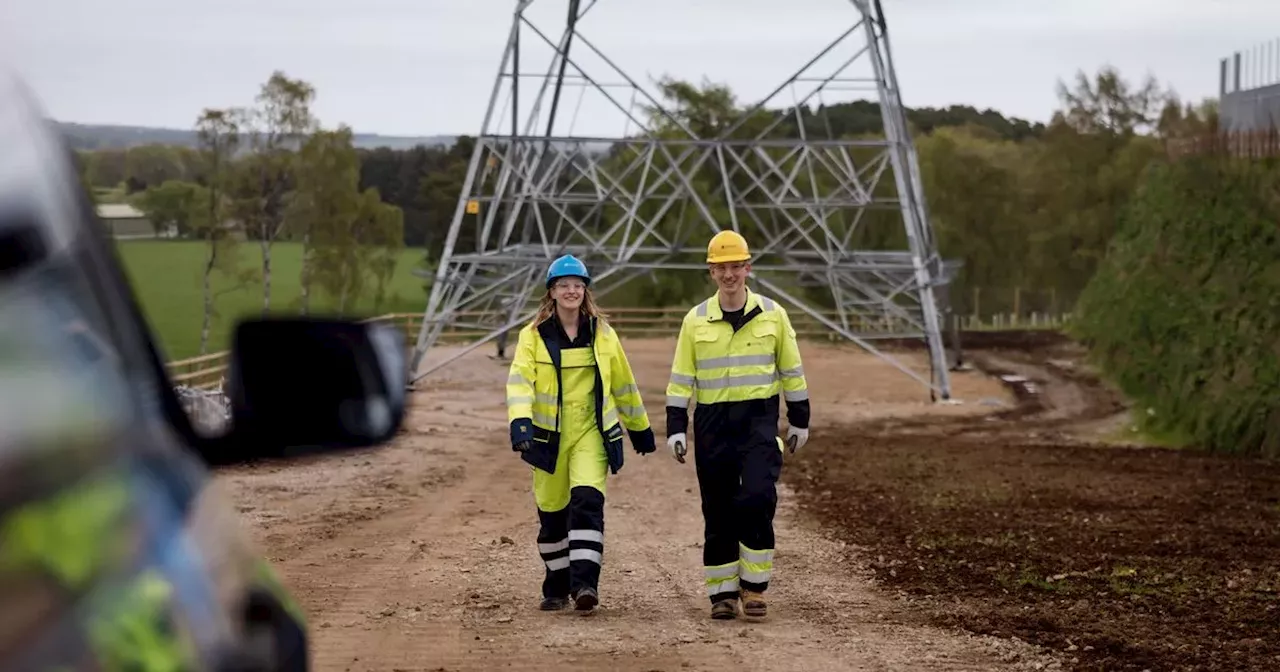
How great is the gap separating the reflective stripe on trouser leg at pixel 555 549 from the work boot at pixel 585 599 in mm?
172

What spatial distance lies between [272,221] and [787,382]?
42378mm

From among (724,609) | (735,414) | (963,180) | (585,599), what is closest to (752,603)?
(724,609)

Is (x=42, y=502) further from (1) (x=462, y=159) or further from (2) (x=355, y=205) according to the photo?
(1) (x=462, y=159)

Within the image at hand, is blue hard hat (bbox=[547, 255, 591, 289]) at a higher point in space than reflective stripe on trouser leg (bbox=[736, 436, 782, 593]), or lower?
higher

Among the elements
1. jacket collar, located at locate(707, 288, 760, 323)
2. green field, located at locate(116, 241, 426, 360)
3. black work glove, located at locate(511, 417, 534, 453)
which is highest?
jacket collar, located at locate(707, 288, 760, 323)

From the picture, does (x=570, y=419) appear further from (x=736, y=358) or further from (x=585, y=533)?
(x=736, y=358)

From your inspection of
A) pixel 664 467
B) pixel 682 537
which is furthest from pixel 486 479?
pixel 682 537

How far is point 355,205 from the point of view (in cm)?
4806

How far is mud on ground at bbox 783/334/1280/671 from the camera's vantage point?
30.7ft

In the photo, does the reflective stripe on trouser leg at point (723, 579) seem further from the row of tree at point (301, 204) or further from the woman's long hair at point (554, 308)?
the row of tree at point (301, 204)

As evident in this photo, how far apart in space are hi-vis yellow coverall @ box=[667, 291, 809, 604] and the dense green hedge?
10.5m

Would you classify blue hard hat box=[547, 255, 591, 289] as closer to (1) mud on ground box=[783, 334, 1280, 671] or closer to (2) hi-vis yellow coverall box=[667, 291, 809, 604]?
(2) hi-vis yellow coverall box=[667, 291, 809, 604]

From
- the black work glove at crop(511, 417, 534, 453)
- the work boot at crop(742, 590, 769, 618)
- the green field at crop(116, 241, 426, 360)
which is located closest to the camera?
the black work glove at crop(511, 417, 534, 453)

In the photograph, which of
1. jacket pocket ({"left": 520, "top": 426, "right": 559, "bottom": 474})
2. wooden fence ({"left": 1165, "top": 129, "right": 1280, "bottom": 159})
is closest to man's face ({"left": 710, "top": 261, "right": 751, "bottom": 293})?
jacket pocket ({"left": 520, "top": 426, "right": 559, "bottom": 474})
